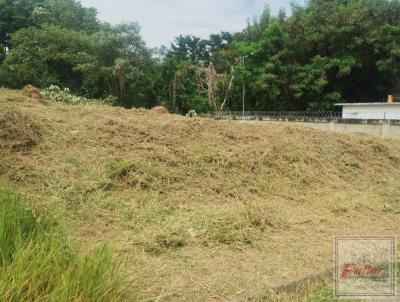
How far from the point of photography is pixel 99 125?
502cm

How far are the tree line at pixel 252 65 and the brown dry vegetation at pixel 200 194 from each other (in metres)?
11.4

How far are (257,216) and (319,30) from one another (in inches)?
633

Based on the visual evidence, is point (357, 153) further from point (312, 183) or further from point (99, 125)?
point (99, 125)

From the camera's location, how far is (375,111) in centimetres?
1023

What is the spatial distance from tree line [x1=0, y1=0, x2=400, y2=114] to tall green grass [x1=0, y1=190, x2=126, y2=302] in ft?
50.4

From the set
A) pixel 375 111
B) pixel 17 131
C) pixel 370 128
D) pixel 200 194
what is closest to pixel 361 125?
Result: pixel 370 128

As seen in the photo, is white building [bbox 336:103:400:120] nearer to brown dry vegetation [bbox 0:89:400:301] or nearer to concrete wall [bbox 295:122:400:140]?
concrete wall [bbox 295:122:400:140]

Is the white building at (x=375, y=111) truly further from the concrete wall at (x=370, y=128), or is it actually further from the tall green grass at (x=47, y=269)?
the tall green grass at (x=47, y=269)

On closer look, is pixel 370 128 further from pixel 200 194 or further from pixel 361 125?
pixel 200 194

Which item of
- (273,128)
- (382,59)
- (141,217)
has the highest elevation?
(382,59)

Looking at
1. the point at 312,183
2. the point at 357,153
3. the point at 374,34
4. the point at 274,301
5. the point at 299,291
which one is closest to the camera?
the point at 274,301

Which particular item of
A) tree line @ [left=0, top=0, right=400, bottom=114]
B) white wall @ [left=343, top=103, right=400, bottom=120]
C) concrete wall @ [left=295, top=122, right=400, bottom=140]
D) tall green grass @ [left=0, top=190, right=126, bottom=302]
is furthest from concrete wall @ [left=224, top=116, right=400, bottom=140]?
tree line @ [left=0, top=0, right=400, bottom=114]

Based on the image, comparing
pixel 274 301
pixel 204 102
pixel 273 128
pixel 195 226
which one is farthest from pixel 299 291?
pixel 204 102

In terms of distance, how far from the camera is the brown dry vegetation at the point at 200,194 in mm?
2471
